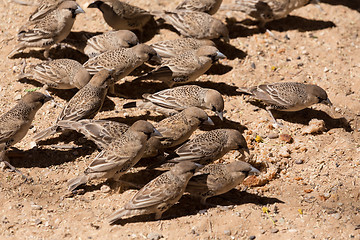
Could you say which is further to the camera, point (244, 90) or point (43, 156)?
point (244, 90)

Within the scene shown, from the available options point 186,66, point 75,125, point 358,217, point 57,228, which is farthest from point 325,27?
point 57,228

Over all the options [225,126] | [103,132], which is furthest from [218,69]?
[103,132]

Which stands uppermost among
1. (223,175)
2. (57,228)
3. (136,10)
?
(136,10)

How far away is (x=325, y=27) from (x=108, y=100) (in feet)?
15.9

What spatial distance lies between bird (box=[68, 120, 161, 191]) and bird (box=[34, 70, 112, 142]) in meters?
0.90

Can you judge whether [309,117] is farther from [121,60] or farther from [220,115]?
[121,60]

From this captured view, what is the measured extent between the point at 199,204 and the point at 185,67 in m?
2.57

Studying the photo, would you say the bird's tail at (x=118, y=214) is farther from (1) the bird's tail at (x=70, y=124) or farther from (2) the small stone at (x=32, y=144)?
(2) the small stone at (x=32, y=144)

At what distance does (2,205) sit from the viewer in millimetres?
6133

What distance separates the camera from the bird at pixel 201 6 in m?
9.22

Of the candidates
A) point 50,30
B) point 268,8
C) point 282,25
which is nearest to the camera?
point 50,30

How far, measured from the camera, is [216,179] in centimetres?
602

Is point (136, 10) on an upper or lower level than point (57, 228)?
upper

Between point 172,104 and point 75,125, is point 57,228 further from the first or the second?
point 172,104
